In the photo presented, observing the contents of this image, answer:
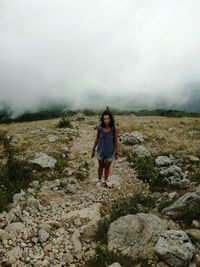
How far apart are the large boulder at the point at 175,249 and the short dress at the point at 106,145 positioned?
444 cm

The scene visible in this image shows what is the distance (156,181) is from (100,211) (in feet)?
10.1

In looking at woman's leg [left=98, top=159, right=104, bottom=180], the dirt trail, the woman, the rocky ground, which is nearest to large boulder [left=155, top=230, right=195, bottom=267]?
the rocky ground

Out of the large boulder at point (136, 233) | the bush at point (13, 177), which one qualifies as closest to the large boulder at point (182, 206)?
the large boulder at point (136, 233)

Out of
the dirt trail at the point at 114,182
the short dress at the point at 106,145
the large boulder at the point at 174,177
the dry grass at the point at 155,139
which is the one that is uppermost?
the short dress at the point at 106,145

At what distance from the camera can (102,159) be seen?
13.7 meters

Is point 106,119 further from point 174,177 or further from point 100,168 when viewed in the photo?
point 174,177

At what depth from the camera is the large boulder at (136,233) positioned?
941cm

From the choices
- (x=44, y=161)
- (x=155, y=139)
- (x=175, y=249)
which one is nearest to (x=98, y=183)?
(x=44, y=161)

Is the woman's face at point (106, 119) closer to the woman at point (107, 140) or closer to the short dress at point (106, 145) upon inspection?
the woman at point (107, 140)

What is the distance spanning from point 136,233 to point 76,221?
1.87 meters

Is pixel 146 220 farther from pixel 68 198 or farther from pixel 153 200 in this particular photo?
pixel 68 198

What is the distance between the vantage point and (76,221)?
10945 mm

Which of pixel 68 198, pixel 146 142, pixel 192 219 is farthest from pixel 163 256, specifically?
pixel 146 142

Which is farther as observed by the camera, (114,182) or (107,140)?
(114,182)
